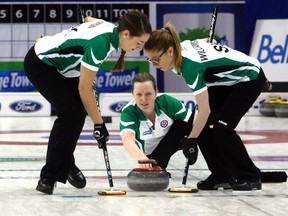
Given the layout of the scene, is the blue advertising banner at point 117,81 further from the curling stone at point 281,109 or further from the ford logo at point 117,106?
the curling stone at point 281,109

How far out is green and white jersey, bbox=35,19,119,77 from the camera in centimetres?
432

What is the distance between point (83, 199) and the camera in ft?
13.9

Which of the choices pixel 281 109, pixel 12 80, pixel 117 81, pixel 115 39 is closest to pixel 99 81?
pixel 117 81

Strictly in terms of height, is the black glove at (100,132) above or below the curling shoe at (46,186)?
above

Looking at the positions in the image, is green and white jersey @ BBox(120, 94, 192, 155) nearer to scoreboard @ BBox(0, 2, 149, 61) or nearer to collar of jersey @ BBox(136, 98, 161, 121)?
collar of jersey @ BBox(136, 98, 161, 121)

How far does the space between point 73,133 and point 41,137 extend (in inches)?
170

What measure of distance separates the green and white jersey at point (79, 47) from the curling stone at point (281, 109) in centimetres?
847

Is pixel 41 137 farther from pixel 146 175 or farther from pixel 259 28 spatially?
pixel 259 28

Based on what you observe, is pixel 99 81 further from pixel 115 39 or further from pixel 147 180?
pixel 115 39

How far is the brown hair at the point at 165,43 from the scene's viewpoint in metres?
4.38

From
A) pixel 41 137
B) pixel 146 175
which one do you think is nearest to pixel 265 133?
pixel 41 137

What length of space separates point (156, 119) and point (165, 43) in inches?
31.3

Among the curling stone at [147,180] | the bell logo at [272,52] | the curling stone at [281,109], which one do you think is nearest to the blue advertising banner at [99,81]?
the bell logo at [272,52]

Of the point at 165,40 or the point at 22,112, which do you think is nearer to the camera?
the point at 165,40
